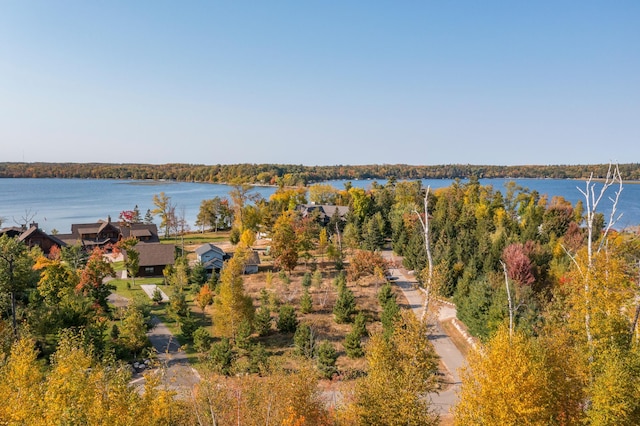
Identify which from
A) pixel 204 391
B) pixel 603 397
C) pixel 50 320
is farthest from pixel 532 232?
pixel 50 320

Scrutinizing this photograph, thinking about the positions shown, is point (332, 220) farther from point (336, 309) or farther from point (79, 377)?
point (79, 377)

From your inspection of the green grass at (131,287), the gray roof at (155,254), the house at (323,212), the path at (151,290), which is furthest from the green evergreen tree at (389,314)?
the house at (323,212)

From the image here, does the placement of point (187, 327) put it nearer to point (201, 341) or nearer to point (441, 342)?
point (201, 341)

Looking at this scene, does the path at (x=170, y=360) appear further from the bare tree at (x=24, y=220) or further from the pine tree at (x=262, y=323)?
the bare tree at (x=24, y=220)

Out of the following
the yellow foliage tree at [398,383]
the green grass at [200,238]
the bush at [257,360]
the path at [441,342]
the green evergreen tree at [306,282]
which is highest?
the yellow foliage tree at [398,383]

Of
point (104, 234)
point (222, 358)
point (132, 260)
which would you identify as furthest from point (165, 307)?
point (104, 234)

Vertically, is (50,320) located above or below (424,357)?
below
